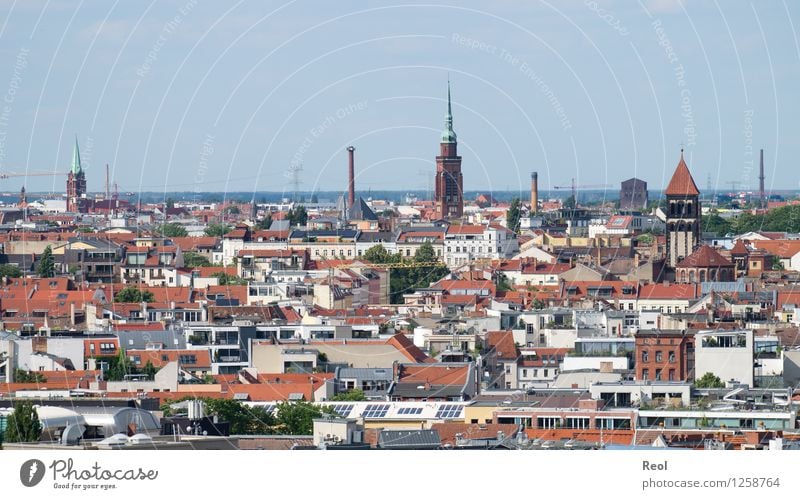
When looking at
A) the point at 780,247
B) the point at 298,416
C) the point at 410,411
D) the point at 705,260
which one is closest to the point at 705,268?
the point at 705,260

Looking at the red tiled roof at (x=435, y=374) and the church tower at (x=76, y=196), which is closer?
the red tiled roof at (x=435, y=374)

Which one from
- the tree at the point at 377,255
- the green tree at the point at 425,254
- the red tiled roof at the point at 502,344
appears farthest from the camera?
the green tree at the point at 425,254

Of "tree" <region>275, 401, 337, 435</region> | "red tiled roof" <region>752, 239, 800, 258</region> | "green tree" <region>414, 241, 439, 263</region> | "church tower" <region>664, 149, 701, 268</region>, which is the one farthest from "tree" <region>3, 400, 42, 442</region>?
"green tree" <region>414, 241, 439, 263</region>

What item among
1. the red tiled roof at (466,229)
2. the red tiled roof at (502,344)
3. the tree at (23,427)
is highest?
the tree at (23,427)

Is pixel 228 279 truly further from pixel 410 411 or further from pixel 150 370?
pixel 410 411

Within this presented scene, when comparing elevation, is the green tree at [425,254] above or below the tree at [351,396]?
below

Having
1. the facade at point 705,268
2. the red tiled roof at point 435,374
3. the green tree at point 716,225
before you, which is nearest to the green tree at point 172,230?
the green tree at point 716,225

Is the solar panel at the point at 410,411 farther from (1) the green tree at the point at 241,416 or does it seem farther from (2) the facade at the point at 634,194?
(2) the facade at the point at 634,194
